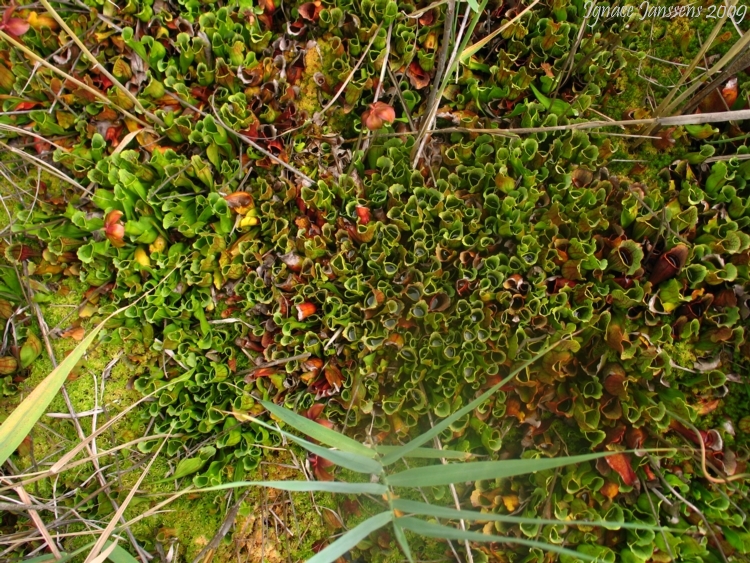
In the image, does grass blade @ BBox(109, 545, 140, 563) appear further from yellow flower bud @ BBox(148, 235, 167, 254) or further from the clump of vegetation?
yellow flower bud @ BBox(148, 235, 167, 254)

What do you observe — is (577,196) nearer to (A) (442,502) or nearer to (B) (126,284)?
(A) (442,502)

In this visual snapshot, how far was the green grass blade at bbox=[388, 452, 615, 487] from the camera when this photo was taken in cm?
157

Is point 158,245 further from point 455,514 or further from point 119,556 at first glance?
point 455,514

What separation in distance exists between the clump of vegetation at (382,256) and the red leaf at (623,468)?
10 mm

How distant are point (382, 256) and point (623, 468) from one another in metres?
1.44

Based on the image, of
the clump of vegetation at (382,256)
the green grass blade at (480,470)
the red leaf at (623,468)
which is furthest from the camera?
the clump of vegetation at (382,256)

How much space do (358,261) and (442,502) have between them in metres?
1.24

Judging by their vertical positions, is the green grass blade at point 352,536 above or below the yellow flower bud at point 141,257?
below

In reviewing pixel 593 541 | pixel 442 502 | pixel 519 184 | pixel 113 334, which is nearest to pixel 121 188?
pixel 113 334

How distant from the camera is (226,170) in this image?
2.65 meters

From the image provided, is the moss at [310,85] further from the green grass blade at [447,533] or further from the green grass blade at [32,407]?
the green grass blade at [447,533]

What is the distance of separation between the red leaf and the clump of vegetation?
0.01 meters

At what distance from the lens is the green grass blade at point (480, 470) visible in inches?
61.6

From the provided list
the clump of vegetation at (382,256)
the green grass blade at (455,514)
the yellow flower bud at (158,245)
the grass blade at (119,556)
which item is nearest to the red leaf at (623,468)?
the clump of vegetation at (382,256)
